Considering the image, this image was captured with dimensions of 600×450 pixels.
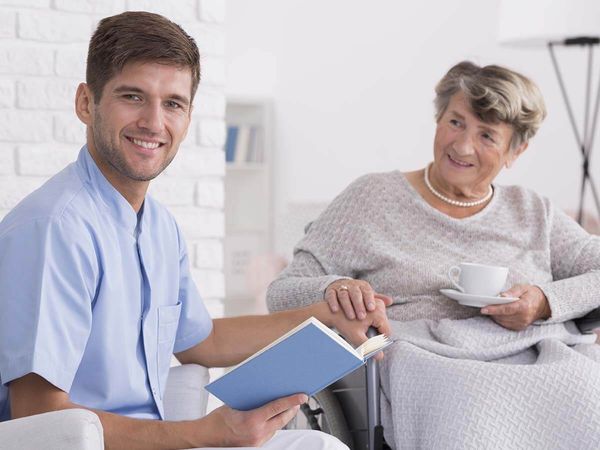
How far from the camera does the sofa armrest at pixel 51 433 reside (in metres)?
1.20

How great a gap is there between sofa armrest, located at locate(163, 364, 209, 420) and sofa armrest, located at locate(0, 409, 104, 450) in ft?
1.99

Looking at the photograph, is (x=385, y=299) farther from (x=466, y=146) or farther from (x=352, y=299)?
(x=466, y=146)

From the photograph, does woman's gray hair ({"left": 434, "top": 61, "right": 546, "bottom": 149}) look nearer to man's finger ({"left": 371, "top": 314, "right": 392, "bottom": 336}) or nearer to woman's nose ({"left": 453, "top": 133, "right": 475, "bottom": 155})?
woman's nose ({"left": 453, "top": 133, "right": 475, "bottom": 155})

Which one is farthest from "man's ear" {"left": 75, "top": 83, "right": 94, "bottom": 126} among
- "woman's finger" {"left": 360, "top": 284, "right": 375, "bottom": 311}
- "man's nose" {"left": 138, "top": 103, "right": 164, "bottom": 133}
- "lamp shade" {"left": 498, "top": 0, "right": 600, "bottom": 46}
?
"lamp shade" {"left": 498, "top": 0, "right": 600, "bottom": 46}

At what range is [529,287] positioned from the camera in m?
2.26

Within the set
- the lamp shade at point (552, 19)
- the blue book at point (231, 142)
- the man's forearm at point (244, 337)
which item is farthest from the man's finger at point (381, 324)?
the blue book at point (231, 142)

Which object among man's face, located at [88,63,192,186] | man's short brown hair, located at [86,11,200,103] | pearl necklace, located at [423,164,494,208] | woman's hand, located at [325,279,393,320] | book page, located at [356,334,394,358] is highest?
man's short brown hair, located at [86,11,200,103]

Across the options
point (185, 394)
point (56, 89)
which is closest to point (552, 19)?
point (56, 89)

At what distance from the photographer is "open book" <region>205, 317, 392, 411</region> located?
1.33m

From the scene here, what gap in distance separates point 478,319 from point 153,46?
3.57ft

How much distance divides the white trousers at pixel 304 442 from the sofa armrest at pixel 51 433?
390 mm

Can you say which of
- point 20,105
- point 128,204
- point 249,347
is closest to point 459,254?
point 249,347

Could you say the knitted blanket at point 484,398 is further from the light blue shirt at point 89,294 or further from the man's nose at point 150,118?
the man's nose at point 150,118

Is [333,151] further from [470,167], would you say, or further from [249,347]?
[249,347]
